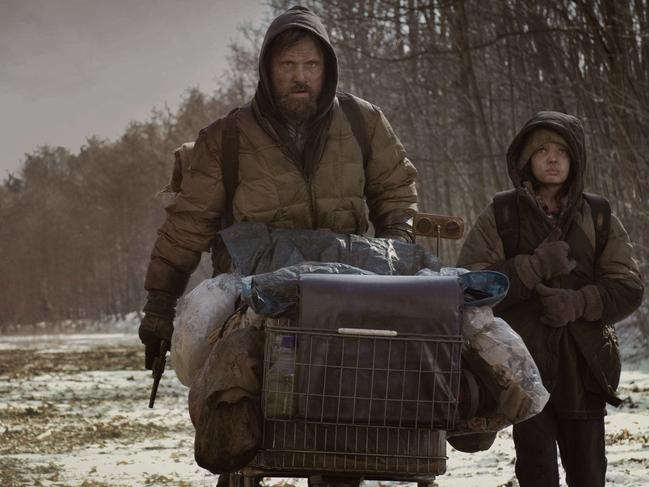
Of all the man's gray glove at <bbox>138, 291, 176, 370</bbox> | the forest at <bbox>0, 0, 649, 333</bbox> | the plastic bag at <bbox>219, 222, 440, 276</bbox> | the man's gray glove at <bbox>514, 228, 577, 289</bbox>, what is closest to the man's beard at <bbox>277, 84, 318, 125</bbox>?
the plastic bag at <bbox>219, 222, 440, 276</bbox>

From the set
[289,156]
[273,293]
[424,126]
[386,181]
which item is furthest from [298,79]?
[424,126]

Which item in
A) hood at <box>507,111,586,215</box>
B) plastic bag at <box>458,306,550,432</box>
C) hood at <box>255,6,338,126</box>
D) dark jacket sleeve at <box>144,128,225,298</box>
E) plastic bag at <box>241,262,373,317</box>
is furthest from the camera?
hood at <box>507,111,586,215</box>

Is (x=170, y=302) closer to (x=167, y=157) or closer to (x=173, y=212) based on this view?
(x=173, y=212)

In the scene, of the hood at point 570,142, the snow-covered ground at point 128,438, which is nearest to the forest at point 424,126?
the snow-covered ground at point 128,438

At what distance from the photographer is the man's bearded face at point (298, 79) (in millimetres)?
4953

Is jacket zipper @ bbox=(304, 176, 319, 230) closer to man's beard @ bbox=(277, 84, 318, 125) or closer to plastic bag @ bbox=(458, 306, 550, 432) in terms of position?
man's beard @ bbox=(277, 84, 318, 125)

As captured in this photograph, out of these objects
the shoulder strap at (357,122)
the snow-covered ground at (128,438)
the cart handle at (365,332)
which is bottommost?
the snow-covered ground at (128,438)

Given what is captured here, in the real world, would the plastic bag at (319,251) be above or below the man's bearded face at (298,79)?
below

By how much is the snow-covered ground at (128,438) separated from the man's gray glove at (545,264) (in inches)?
74.8

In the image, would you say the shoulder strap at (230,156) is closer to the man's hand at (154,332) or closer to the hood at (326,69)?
the hood at (326,69)

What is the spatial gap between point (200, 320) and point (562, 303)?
154 centimetres

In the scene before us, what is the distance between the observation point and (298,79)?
494cm

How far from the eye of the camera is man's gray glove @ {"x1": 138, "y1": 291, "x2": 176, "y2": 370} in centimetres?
518

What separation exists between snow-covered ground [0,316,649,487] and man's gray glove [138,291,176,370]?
2512 mm
